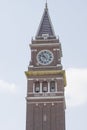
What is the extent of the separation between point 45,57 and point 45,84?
4.36 m

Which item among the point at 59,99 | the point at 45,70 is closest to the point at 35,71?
the point at 45,70

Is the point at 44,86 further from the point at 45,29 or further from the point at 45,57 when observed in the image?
the point at 45,29

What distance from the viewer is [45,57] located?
67188 mm

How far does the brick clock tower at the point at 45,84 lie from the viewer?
206 ft

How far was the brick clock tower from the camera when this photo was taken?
62.9 m

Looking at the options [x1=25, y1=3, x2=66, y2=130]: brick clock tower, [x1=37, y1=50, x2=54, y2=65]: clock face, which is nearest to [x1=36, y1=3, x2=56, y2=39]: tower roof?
[x1=25, y1=3, x2=66, y2=130]: brick clock tower

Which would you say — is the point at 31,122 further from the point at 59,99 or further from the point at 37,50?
the point at 37,50

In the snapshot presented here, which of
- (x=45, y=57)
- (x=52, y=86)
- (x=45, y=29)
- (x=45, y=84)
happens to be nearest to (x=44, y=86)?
(x=45, y=84)

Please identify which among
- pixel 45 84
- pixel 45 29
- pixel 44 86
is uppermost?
pixel 45 29

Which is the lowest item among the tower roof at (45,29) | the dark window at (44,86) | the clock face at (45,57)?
the dark window at (44,86)

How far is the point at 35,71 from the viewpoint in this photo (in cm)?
6556

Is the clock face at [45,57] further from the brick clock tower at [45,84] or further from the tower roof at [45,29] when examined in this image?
the tower roof at [45,29]

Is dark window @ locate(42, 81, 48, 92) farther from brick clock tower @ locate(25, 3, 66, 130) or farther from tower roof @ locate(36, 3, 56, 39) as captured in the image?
tower roof @ locate(36, 3, 56, 39)

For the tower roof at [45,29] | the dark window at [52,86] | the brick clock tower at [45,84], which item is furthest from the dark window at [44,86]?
the tower roof at [45,29]
